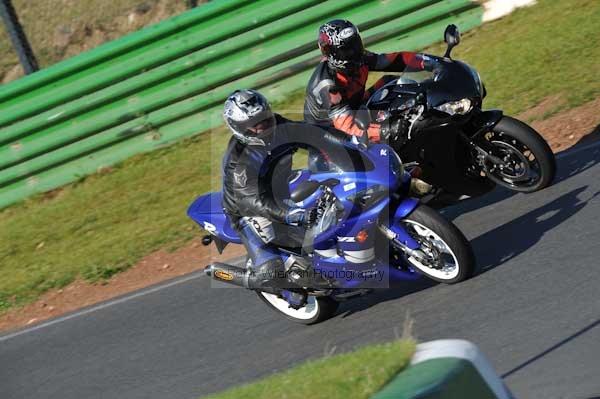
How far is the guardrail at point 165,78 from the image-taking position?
38.0 feet

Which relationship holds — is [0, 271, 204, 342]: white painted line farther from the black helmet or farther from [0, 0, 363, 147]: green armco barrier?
[0, 0, 363, 147]: green armco barrier

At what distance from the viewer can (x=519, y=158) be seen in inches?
298

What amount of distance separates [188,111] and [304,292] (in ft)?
17.4

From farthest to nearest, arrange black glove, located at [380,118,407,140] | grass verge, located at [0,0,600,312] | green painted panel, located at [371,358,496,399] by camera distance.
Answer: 1. grass verge, located at [0,0,600,312]
2. black glove, located at [380,118,407,140]
3. green painted panel, located at [371,358,496,399]

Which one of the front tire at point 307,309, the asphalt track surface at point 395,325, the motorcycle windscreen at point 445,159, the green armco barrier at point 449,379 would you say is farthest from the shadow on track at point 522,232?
the green armco barrier at point 449,379

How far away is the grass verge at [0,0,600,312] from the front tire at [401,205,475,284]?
3695 millimetres

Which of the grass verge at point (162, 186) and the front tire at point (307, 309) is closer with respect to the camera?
the front tire at point (307, 309)

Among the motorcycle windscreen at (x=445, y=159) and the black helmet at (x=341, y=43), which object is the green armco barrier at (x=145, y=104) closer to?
the black helmet at (x=341, y=43)

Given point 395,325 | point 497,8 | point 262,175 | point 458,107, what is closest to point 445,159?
point 458,107

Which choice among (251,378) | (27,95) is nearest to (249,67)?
(27,95)

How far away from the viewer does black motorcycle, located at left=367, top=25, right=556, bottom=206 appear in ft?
23.7

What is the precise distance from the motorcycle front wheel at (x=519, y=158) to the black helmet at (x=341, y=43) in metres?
1.30

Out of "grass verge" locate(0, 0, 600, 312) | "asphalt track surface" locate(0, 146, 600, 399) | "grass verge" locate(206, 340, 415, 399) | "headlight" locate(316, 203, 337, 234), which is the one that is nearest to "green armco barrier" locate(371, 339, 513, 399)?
"grass verge" locate(206, 340, 415, 399)

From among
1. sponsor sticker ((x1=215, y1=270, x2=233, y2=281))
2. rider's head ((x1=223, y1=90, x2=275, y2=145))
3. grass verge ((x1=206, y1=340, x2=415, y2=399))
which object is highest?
rider's head ((x1=223, y1=90, x2=275, y2=145))
